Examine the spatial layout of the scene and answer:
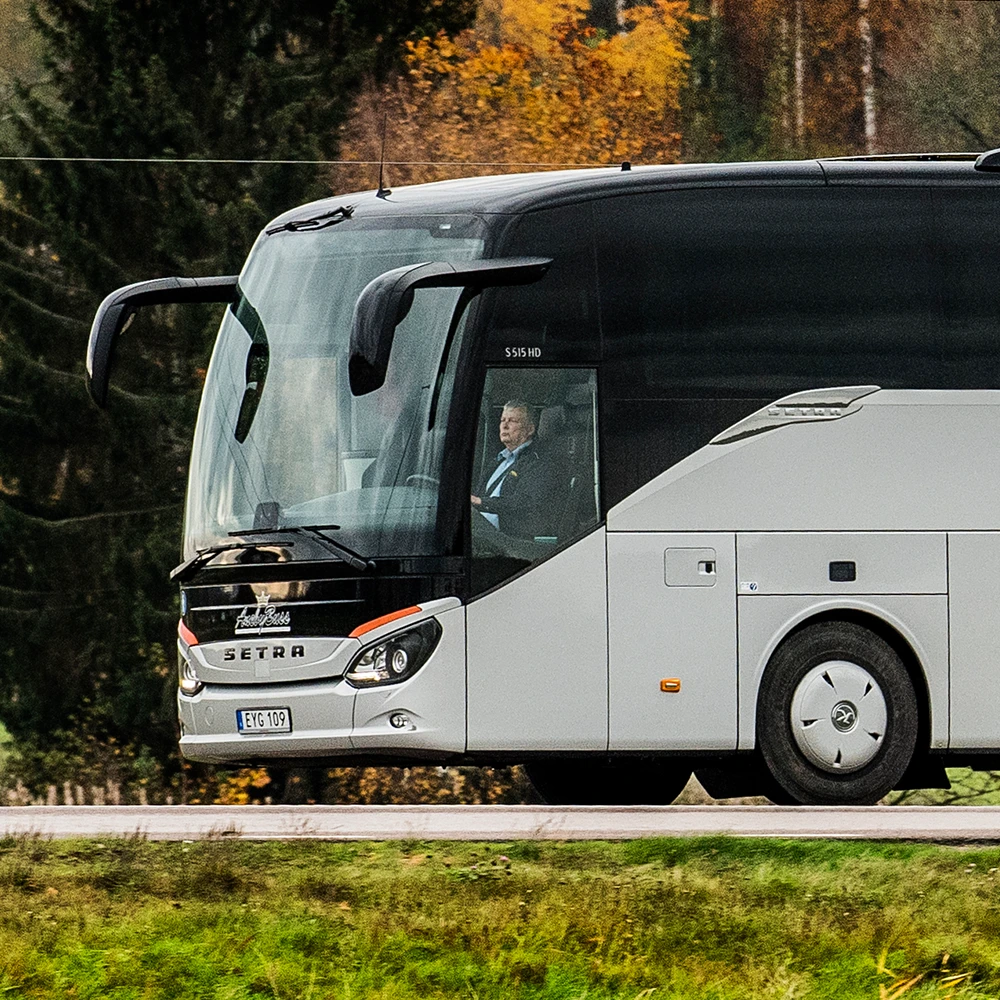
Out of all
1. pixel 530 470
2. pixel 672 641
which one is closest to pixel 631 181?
pixel 530 470

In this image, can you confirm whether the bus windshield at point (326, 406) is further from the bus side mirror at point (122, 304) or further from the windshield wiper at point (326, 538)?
the bus side mirror at point (122, 304)

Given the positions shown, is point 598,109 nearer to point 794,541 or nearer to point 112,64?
point 112,64

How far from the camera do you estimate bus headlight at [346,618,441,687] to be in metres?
12.6

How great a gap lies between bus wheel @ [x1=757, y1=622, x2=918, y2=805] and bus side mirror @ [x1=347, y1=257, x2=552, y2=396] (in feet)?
8.62

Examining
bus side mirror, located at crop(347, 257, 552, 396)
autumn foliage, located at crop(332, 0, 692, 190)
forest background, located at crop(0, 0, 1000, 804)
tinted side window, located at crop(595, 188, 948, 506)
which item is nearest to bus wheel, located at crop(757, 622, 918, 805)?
tinted side window, located at crop(595, 188, 948, 506)

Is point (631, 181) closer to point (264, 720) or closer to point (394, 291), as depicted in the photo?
point (394, 291)

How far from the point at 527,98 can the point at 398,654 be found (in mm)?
26857

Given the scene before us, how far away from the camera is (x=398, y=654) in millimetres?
12617

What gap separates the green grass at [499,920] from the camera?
7.99m

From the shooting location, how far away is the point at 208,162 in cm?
3397

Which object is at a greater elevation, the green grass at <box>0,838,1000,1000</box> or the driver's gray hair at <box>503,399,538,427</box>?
the driver's gray hair at <box>503,399,538,427</box>

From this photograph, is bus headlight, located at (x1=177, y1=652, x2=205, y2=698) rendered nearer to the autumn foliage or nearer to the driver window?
the driver window

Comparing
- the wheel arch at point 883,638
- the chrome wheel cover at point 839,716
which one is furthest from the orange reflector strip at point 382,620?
the chrome wheel cover at point 839,716

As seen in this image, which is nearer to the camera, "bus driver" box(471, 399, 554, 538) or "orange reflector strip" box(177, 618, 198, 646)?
"bus driver" box(471, 399, 554, 538)
